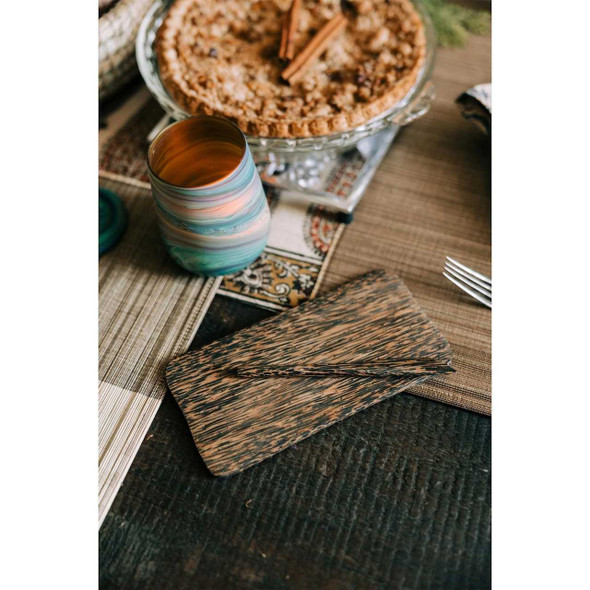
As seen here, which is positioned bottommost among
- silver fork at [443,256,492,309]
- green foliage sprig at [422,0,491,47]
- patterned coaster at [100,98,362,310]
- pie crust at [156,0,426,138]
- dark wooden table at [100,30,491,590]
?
dark wooden table at [100,30,491,590]

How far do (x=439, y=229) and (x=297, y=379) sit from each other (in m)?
0.35

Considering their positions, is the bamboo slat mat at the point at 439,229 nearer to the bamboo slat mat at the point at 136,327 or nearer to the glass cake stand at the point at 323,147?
the glass cake stand at the point at 323,147

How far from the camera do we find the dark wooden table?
576 mm

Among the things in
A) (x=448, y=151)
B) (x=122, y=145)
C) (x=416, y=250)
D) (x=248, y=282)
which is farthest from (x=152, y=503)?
(x=448, y=151)

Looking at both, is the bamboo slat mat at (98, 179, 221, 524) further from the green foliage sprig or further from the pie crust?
the green foliage sprig

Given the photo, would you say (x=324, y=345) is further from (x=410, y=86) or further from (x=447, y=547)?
(x=410, y=86)

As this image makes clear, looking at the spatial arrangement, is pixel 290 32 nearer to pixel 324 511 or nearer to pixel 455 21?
pixel 455 21

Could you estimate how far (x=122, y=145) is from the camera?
0.95m

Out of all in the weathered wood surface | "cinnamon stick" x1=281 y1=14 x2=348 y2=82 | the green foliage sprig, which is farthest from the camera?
A: the green foliage sprig

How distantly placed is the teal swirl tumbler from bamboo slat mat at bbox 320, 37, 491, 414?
151mm

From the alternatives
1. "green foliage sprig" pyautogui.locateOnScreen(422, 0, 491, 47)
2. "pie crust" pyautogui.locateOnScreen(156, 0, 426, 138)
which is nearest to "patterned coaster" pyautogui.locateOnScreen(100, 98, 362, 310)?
"pie crust" pyautogui.locateOnScreen(156, 0, 426, 138)

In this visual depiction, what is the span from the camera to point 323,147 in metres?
0.81

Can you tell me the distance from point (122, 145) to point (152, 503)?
62 cm

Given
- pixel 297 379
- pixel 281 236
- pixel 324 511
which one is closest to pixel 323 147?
pixel 281 236
